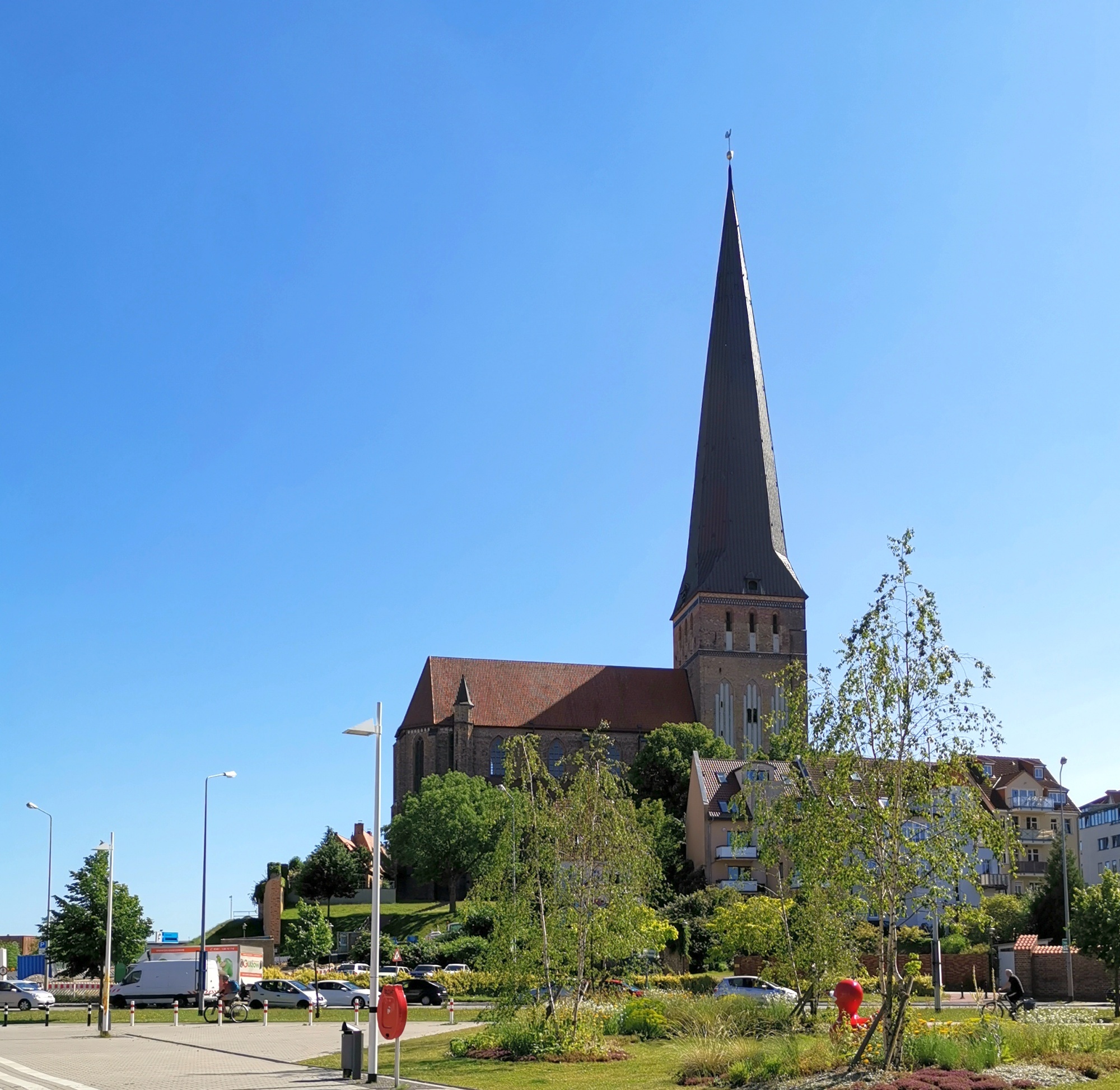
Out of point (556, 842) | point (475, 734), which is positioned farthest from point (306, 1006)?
point (475, 734)

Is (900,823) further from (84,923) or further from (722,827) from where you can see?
(722,827)

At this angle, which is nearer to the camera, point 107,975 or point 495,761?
point 107,975

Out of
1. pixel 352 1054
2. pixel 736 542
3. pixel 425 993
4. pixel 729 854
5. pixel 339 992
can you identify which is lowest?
pixel 425 993

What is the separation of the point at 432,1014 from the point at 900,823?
2704cm

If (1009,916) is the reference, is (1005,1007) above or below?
above

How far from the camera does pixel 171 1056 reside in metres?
27.8

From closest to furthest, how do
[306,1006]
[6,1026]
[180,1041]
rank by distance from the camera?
[180,1041]
[6,1026]
[306,1006]

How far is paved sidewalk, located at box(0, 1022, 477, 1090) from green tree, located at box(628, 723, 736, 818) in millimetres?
51241

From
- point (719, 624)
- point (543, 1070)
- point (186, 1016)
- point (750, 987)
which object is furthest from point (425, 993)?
point (719, 624)

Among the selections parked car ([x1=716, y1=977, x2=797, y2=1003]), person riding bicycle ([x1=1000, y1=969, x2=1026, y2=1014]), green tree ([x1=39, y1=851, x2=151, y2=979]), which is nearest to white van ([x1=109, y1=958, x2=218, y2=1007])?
green tree ([x1=39, y1=851, x2=151, y2=979])

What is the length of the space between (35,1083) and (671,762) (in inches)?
2764

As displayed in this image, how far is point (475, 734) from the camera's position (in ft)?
334

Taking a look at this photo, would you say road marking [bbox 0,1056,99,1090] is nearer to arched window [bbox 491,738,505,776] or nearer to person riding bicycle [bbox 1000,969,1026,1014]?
person riding bicycle [bbox 1000,969,1026,1014]

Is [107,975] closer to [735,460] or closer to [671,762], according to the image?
[671,762]
